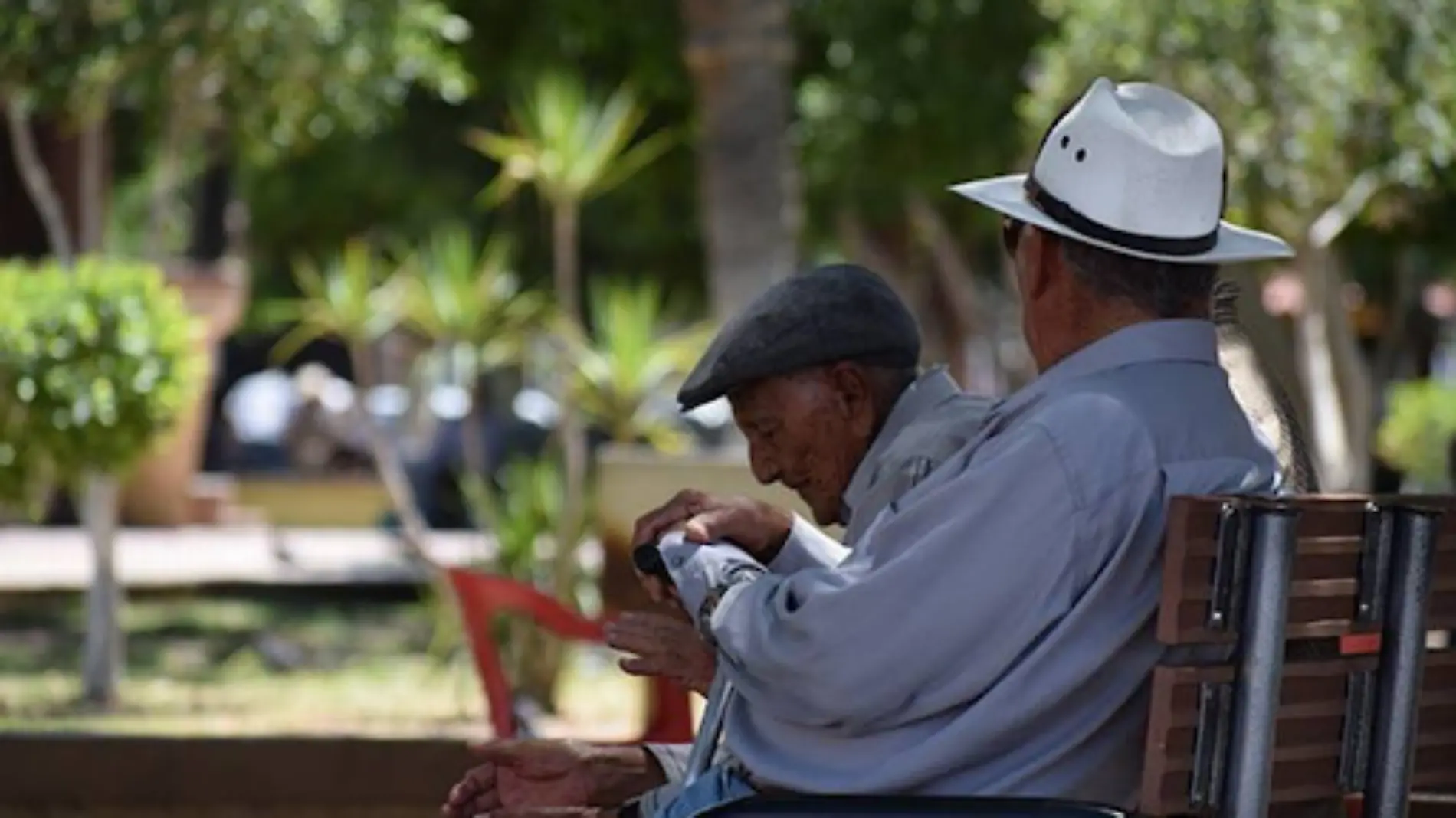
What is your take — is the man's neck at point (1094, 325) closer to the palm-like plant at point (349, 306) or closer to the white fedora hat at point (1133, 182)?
the white fedora hat at point (1133, 182)

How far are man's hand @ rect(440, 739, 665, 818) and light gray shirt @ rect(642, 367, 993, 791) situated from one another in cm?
9

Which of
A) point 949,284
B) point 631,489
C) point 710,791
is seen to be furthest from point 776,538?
point 949,284

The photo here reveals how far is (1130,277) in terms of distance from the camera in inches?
159

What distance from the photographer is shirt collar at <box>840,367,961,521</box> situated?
4.61 metres

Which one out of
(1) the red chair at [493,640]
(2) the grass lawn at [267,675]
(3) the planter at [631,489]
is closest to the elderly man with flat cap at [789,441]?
(1) the red chair at [493,640]

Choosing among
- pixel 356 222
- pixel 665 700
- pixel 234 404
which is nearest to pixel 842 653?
pixel 665 700

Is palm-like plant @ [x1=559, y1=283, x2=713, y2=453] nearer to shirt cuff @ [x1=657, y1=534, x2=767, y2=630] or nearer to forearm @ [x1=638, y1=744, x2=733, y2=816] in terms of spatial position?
forearm @ [x1=638, y1=744, x2=733, y2=816]

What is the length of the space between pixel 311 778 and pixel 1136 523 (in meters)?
3.00

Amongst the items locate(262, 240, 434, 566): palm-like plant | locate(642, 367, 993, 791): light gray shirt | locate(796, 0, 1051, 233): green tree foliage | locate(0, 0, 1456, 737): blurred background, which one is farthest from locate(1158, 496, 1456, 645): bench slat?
locate(796, 0, 1051, 233): green tree foliage

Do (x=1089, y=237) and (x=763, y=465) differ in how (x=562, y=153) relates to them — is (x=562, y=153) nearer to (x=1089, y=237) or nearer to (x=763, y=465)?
(x=763, y=465)

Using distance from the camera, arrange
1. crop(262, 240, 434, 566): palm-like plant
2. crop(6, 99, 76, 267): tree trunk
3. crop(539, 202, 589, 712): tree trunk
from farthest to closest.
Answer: crop(262, 240, 434, 566): palm-like plant < crop(6, 99, 76, 267): tree trunk < crop(539, 202, 589, 712): tree trunk

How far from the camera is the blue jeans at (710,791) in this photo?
13.8ft

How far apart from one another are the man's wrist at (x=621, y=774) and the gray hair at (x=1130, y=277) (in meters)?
1.07

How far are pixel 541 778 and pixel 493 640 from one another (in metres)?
4.42
